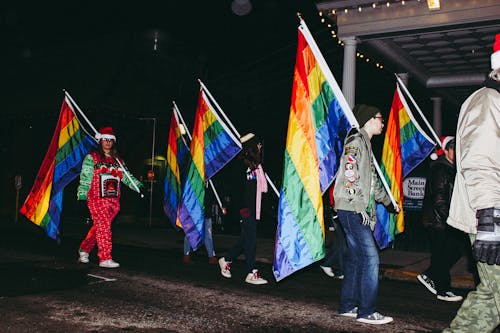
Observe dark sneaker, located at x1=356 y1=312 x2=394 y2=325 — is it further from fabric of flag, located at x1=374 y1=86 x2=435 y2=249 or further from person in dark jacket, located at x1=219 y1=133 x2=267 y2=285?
person in dark jacket, located at x1=219 y1=133 x2=267 y2=285

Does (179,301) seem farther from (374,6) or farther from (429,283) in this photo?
(374,6)

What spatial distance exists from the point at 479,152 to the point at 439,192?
307 centimetres

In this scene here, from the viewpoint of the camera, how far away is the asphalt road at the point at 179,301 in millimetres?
4422

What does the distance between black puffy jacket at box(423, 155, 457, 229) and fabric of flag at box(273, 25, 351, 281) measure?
1.42m

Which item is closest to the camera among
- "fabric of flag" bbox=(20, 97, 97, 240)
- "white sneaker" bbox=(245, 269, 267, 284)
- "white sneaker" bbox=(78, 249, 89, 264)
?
"white sneaker" bbox=(245, 269, 267, 284)

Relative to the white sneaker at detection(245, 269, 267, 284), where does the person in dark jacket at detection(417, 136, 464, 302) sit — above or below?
above

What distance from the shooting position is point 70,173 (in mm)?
8312

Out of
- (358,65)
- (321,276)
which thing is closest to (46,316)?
(321,276)

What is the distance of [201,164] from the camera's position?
7461 millimetres

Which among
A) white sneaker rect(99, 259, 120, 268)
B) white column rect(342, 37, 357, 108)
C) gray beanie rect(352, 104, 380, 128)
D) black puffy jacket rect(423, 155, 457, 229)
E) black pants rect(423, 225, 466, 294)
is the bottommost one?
white sneaker rect(99, 259, 120, 268)

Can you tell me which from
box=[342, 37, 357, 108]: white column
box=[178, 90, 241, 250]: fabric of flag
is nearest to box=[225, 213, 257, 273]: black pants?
box=[178, 90, 241, 250]: fabric of flag

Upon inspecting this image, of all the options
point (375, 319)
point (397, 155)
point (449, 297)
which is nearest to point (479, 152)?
point (375, 319)

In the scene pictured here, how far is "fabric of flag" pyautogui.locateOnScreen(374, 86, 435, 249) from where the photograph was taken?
657 cm

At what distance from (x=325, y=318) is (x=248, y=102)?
61.3ft
